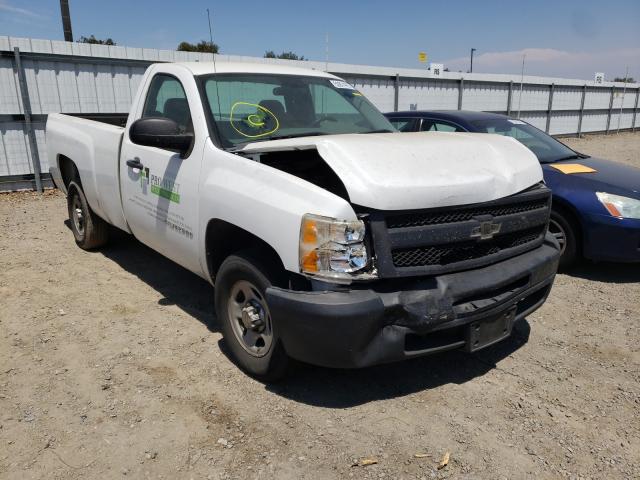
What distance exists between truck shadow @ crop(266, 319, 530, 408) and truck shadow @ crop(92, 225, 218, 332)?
105cm

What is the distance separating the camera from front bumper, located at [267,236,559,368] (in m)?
2.57

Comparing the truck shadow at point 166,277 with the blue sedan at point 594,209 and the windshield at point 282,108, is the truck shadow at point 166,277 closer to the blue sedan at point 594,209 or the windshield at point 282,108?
the windshield at point 282,108

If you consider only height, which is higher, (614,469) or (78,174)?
(78,174)

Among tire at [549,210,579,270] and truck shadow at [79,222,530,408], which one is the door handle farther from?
tire at [549,210,579,270]

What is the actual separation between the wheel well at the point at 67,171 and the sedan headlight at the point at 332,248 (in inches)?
166

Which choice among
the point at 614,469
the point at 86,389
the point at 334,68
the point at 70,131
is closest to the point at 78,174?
the point at 70,131

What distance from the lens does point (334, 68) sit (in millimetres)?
13945

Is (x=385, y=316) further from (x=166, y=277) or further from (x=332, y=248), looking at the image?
(x=166, y=277)

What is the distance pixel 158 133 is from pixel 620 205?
4.14 m

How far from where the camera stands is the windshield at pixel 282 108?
3703 millimetres

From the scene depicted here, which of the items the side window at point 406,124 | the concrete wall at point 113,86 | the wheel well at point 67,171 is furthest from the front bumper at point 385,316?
the concrete wall at point 113,86

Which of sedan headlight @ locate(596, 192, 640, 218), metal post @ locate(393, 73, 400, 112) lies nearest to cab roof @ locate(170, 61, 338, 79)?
sedan headlight @ locate(596, 192, 640, 218)

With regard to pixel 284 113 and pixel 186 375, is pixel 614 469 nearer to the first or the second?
pixel 186 375

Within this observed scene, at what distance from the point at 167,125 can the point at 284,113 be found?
37.1 inches
